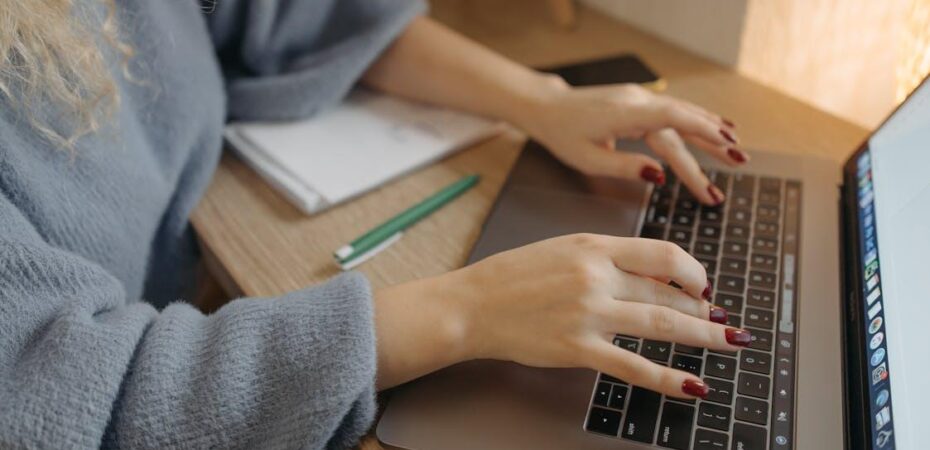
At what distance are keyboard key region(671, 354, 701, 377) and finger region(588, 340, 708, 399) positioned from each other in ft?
0.10

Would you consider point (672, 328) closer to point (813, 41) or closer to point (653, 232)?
point (653, 232)

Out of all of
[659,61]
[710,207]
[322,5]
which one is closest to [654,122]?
[710,207]

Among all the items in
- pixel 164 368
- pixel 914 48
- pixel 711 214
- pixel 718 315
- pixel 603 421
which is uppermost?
pixel 914 48

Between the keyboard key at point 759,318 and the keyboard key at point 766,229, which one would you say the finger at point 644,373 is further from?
the keyboard key at point 766,229

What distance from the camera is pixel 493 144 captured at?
2.58 ft

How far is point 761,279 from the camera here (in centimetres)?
59

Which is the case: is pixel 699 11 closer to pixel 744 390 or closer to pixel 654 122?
pixel 654 122

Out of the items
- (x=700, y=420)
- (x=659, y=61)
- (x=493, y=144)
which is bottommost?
(x=700, y=420)

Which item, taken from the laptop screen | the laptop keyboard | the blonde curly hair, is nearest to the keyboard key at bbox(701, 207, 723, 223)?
the laptop keyboard

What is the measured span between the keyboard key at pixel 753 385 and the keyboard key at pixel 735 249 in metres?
0.13

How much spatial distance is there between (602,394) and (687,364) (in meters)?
0.07

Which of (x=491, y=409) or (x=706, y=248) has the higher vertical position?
(x=706, y=248)

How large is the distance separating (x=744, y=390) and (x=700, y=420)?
1.7 inches

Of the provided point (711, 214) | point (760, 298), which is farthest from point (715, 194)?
point (760, 298)
